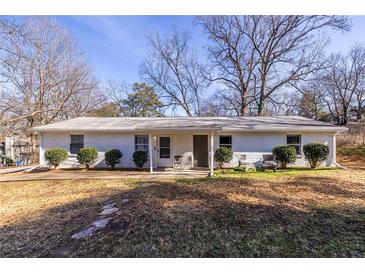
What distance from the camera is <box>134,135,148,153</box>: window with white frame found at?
12617mm

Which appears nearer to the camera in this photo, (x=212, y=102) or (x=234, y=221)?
(x=234, y=221)

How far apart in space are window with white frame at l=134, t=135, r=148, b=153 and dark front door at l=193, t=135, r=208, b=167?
2.97 meters

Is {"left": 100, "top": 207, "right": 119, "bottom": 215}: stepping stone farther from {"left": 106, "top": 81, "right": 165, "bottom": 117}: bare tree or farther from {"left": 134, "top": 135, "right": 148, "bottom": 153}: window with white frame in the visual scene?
{"left": 106, "top": 81, "right": 165, "bottom": 117}: bare tree

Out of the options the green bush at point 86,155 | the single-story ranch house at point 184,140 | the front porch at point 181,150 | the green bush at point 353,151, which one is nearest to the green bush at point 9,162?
the single-story ranch house at point 184,140

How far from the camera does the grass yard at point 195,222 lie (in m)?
3.24

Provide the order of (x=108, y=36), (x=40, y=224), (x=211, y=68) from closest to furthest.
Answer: (x=40, y=224)
(x=108, y=36)
(x=211, y=68)

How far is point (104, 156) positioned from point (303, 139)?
11.8m

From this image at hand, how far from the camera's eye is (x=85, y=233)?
3.86m

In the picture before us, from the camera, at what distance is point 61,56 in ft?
69.3

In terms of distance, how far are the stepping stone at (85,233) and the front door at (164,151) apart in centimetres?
855

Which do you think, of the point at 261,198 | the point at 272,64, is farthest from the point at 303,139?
the point at 272,64

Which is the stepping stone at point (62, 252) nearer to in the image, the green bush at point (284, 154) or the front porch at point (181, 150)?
the front porch at point (181, 150)

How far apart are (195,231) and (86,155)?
387 inches
